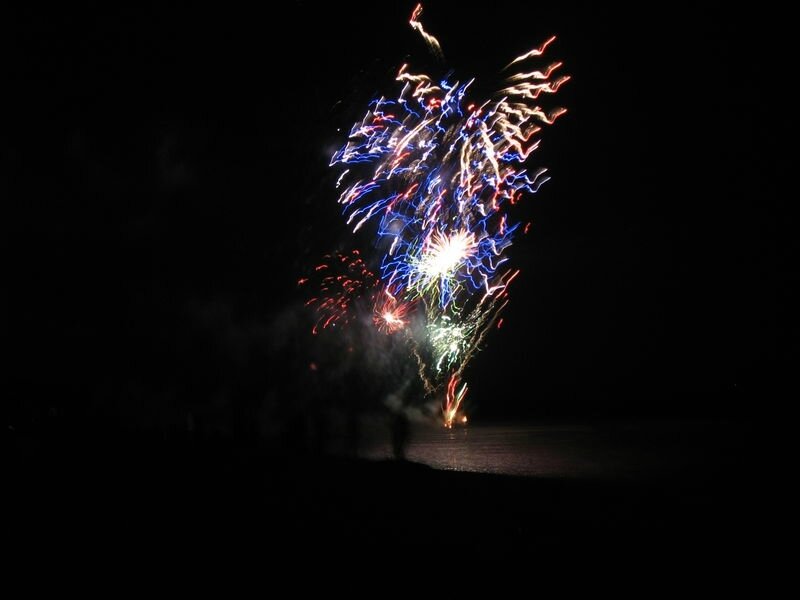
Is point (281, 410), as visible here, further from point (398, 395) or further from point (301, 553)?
point (301, 553)

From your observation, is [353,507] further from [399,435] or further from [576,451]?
[576,451]

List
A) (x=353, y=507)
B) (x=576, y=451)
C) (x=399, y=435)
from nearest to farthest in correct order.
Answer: (x=353, y=507)
(x=399, y=435)
(x=576, y=451)

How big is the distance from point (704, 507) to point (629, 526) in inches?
63.0

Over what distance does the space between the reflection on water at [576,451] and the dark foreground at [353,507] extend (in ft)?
3.42

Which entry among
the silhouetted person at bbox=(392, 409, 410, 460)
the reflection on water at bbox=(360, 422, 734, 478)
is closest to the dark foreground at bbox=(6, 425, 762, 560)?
the reflection on water at bbox=(360, 422, 734, 478)

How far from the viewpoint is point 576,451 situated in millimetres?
15383

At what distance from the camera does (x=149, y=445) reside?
12.8m

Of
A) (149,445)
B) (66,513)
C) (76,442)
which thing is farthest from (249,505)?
(76,442)

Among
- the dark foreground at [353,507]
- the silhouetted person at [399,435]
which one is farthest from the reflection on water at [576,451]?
the dark foreground at [353,507]

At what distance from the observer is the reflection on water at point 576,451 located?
11844 mm

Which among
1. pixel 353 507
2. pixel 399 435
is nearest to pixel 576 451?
pixel 399 435

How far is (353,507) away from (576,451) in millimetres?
9701

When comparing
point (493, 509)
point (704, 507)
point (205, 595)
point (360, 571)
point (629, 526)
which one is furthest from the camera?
point (704, 507)

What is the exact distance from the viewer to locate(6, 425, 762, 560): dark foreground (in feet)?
17.9
